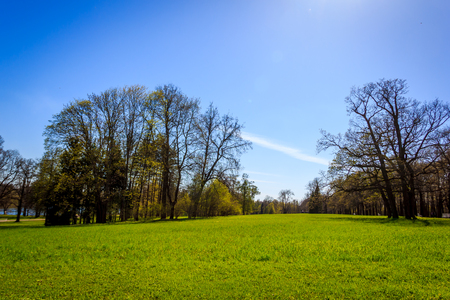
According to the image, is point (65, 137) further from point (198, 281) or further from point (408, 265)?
point (408, 265)

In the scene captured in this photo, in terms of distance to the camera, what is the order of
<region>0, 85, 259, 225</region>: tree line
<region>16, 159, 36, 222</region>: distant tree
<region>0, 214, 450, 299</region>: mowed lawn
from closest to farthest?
<region>0, 214, 450, 299</region>: mowed lawn < <region>0, 85, 259, 225</region>: tree line < <region>16, 159, 36, 222</region>: distant tree

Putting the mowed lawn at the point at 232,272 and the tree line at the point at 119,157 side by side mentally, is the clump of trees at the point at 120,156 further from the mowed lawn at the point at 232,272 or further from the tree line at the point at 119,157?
the mowed lawn at the point at 232,272

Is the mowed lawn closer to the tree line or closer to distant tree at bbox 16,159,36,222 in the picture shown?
the tree line

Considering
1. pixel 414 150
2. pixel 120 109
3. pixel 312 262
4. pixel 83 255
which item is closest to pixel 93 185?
pixel 120 109

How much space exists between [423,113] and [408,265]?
78.2 feet

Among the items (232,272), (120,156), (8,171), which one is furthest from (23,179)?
(232,272)

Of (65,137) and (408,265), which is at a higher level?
(65,137)


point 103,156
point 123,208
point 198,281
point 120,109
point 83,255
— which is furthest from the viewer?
point 123,208

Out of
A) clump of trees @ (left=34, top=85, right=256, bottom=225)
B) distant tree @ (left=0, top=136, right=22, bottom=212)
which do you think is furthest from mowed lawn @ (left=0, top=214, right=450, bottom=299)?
distant tree @ (left=0, top=136, right=22, bottom=212)

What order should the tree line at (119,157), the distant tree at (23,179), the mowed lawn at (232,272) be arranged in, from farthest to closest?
1. the distant tree at (23,179)
2. the tree line at (119,157)
3. the mowed lawn at (232,272)

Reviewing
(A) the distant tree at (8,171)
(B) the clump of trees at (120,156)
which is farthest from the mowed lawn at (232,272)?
(A) the distant tree at (8,171)

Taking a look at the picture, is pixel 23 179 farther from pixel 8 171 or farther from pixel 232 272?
pixel 232 272

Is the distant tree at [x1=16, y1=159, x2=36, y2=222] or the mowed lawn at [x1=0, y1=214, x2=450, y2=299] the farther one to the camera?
the distant tree at [x1=16, y1=159, x2=36, y2=222]

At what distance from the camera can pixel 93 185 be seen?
24.0 metres
